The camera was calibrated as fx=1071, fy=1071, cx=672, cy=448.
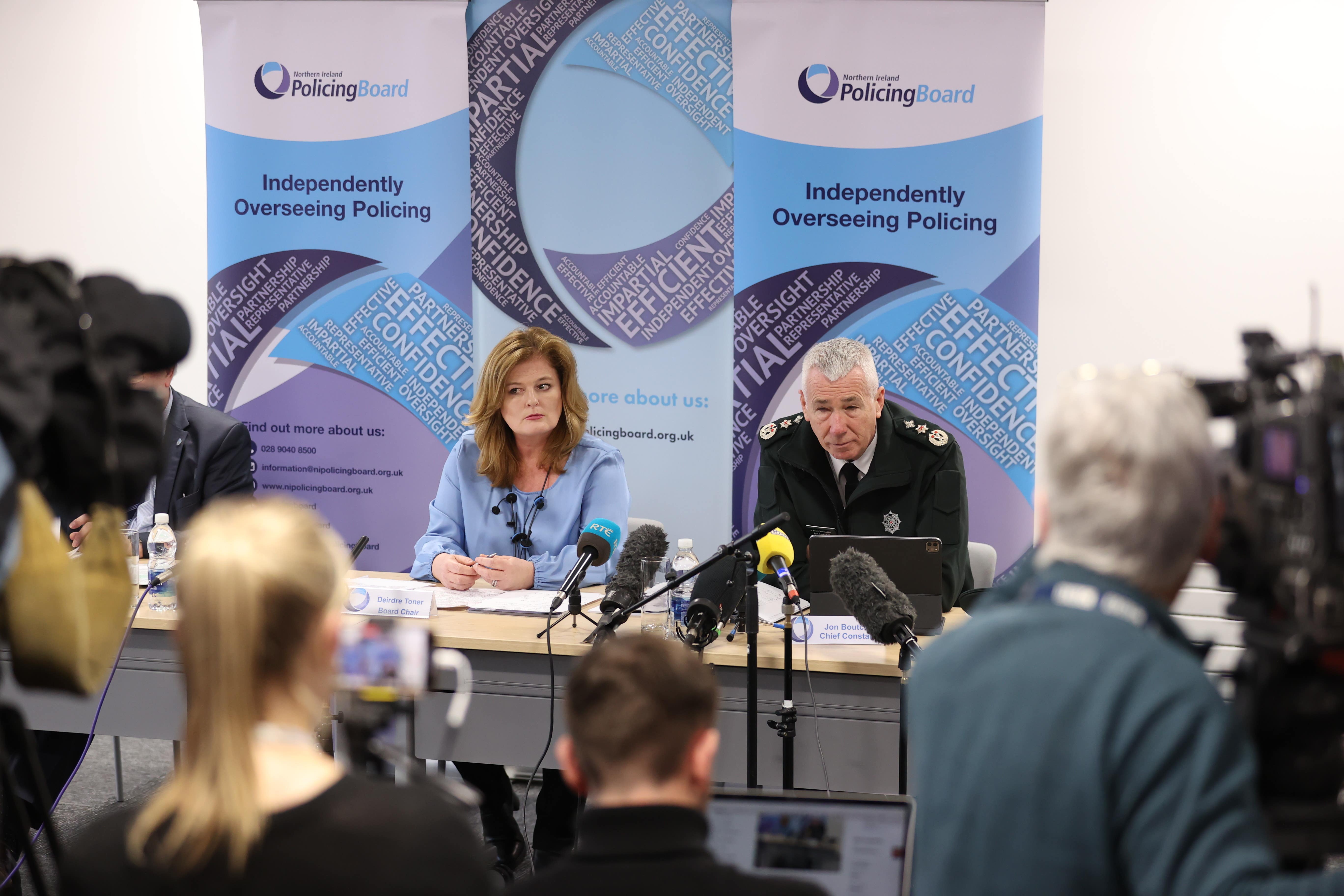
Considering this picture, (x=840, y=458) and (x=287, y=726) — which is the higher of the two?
(x=840, y=458)

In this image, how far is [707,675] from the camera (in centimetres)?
114

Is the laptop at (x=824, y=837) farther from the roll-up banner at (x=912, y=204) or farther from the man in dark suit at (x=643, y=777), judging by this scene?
the roll-up banner at (x=912, y=204)

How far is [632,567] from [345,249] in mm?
2503

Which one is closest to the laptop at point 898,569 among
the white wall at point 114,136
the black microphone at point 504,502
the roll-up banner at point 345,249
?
the black microphone at point 504,502

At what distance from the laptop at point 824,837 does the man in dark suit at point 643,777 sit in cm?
49

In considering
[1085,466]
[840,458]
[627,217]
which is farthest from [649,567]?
[627,217]

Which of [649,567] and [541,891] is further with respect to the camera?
[649,567]

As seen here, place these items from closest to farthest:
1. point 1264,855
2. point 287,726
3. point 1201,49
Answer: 1. point 1264,855
2. point 287,726
3. point 1201,49

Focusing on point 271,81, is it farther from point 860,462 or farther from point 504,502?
point 860,462

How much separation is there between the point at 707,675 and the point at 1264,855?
527 mm

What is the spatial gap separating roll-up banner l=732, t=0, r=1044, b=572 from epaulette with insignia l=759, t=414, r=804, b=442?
2.21ft

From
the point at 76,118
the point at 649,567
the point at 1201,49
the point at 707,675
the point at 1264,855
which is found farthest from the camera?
the point at 76,118

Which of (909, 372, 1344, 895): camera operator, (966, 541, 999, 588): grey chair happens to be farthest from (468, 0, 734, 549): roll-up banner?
(909, 372, 1344, 895): camera operator

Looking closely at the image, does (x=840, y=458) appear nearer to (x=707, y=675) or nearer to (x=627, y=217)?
(x=627, y=217)
